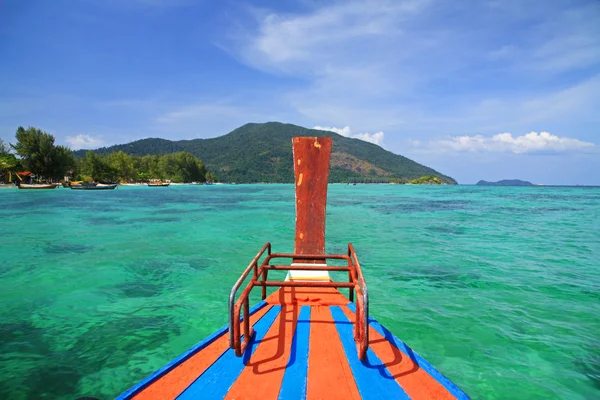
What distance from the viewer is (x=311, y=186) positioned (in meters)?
6.62

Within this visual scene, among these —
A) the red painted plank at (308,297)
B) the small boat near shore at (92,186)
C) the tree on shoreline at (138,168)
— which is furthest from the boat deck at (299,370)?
the tree on shoreline at (138,168)

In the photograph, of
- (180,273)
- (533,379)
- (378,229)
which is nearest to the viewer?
(533,379)

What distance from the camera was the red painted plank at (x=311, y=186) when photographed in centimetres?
654

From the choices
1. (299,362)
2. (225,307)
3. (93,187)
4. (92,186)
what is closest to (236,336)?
(299,362)

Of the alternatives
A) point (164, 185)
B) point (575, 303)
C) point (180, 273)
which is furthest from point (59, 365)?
point (164, 185)

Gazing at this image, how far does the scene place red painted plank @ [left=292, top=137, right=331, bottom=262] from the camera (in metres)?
6.54

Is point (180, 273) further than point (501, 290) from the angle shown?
Yes

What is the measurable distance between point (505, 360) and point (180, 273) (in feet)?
33.3

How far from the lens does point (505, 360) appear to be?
227 inches

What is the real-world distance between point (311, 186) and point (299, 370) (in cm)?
406

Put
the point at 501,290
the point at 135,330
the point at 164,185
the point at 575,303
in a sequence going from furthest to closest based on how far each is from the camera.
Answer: the point at 164,185 → the point at 501,290 → the point at 575,303 → the point at 135,330

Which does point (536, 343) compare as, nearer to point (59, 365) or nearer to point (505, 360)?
point (505, 360)

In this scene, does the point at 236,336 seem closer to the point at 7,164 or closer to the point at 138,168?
the point at 7,164

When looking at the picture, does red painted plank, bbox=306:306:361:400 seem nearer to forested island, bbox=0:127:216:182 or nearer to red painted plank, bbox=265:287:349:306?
red painted plank, bbox=265:287:349:306
